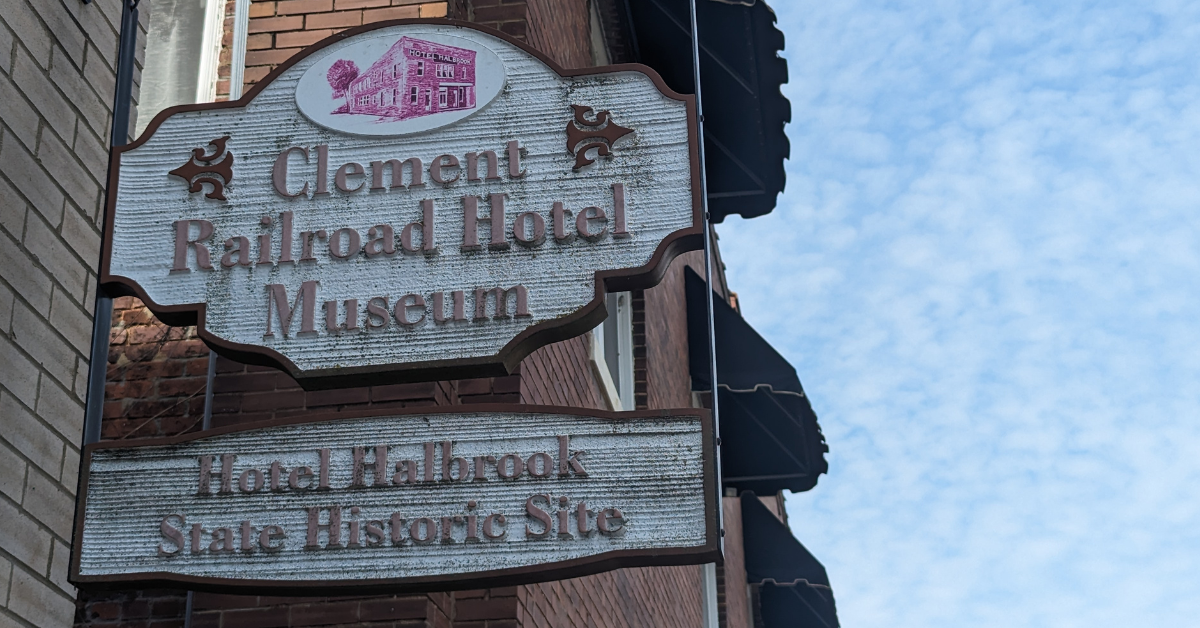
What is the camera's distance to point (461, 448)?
3803mm

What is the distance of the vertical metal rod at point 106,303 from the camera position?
4.02 meters

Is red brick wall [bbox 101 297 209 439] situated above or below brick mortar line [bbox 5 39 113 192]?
below

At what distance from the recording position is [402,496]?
148 inches

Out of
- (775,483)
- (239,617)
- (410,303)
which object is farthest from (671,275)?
(410,303)

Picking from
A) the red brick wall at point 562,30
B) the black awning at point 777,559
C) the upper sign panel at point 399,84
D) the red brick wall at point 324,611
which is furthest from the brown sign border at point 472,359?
the black awning at point 777,559

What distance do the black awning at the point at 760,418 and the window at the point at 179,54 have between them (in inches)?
158

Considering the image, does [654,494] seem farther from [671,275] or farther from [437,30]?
[671,275]

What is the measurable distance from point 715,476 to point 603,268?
2.26ft

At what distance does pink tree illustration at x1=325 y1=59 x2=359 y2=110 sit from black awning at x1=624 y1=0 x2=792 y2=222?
365 centimetres

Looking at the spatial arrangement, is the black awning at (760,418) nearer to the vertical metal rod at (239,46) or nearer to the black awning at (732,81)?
the black awning at (732,81)

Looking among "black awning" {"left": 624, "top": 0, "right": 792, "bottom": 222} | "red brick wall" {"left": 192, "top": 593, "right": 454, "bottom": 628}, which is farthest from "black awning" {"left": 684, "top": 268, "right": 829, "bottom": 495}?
"red brick wall" {"left": 192, "top": 593, "right": 454, "bottom": 628}

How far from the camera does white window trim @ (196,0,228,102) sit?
5832mm

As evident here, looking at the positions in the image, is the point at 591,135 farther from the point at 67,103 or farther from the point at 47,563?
the point at 47,563

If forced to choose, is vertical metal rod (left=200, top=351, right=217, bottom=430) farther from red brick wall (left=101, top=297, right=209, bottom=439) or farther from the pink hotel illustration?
the pink hotel illustration
